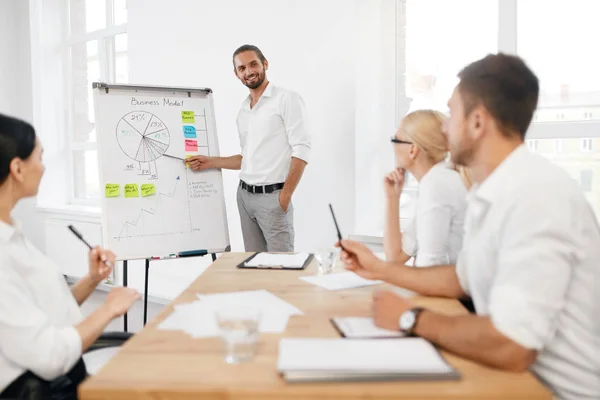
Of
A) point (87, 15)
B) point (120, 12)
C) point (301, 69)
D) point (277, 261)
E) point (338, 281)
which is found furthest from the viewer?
point (87, 15)

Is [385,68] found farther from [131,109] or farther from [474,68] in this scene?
[474,68]

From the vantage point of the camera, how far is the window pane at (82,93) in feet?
17.3

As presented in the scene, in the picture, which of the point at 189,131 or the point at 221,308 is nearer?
the point at 221,308

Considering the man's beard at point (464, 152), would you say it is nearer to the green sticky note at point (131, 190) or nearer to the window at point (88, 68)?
the green sticky note at point (131, 190)

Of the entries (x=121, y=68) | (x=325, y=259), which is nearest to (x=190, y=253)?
(x=325, y=259)

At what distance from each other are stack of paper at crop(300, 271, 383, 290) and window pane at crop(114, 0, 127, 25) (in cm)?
386

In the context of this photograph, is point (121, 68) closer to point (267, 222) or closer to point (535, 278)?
point (267, 222)

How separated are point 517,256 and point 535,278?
5 cm

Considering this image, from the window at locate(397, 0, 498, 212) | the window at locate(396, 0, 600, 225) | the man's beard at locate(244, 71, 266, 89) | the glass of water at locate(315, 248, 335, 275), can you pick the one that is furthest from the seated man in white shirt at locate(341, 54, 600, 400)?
the man's beard at locate(244, 71, 266, 89)

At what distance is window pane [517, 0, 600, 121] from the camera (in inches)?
113

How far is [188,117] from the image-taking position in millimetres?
3092

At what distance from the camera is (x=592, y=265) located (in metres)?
1.12

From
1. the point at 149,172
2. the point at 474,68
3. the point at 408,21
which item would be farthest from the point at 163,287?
the point at 474,68

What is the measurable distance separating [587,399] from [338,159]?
2411mm
